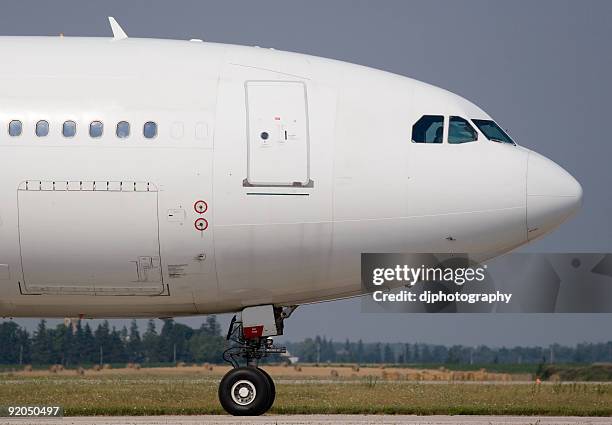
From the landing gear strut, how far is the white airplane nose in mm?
4905

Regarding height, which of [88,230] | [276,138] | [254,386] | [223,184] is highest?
[276,138]

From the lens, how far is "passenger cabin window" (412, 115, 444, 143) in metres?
25.0

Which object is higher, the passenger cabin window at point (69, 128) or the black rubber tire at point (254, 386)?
the passenger cabin window at point (69, 128)

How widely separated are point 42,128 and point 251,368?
5614mm

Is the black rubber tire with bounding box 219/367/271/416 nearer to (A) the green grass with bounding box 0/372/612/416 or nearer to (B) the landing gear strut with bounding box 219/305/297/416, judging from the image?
(B) the landing gear strut with bounding box 219/305/297/416

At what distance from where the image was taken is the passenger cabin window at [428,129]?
82.2 feet

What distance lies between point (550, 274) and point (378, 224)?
5051 millimetres

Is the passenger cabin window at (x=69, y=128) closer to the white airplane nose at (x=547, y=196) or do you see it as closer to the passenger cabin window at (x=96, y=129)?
the passenger cabin window at (x=96, y=129)

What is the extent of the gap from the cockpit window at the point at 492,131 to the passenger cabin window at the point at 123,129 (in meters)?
6.08

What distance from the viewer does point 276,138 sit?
24625mm

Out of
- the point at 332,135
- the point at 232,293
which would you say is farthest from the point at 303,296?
the point at 332,135

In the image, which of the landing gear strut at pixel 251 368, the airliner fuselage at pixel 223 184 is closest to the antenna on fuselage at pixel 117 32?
the airliner fuselage at pixel 223 184

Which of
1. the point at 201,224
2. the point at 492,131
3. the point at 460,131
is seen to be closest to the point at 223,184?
the point at 201,224

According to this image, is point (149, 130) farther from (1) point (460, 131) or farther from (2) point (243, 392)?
(1) point (460, 131)
